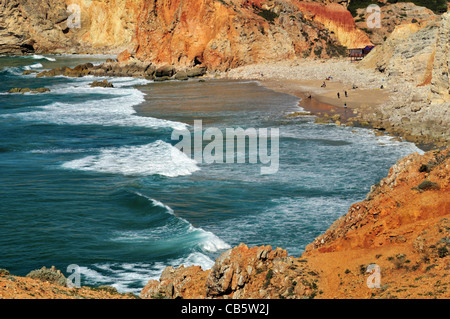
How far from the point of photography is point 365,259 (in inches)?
417

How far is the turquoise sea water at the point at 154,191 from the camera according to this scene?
1732 centimetres

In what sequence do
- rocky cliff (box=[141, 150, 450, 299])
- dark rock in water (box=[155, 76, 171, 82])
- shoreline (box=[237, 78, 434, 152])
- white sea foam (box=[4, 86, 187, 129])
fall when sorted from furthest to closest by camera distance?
dark rock in water (box=[155, 76, 171, 82]) < white sea foam (box=[4, 86, 187, 129]) < shoreline (box=[237, 78, 434, 152]) < rocky cliff (box=[141, 150, 450, 299])

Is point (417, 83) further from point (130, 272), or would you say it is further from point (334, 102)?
point (130, 272)

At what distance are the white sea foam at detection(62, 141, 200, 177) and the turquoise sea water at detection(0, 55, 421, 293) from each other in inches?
2.4

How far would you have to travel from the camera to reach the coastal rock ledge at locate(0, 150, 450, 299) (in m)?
9.70

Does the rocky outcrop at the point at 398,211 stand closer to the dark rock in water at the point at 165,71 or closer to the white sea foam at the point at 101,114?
the white sea foam at the point at 101,114

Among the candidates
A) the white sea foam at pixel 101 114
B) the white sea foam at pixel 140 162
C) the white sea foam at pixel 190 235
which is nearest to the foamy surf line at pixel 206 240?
the white sea foam at pixel 190 235

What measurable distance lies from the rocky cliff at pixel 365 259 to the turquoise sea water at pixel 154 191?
4.20 metres

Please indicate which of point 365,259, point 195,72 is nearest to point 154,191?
point 365,259

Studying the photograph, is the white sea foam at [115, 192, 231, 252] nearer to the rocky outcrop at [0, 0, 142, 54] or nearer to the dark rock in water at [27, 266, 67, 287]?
the dark rock in water at [27, 266, 67, 287]

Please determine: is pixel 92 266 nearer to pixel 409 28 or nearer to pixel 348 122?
pixel 348 122

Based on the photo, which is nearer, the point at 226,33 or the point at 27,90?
the point at 27,90

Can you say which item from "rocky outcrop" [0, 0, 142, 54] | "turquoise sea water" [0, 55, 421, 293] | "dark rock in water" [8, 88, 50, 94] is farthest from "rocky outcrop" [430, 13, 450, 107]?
"rocky outcrop" [0, 0, 142, 54]

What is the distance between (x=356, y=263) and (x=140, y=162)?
19.9 metres
